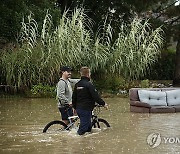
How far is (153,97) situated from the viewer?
16.6 meters

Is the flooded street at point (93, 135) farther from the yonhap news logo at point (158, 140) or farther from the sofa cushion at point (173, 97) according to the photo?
the sofa cushion at point (173, 97)

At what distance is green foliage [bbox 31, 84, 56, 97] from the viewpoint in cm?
2102

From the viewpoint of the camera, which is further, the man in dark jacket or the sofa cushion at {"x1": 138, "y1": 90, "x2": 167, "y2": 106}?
the sofa cushion at {"x1": 138, "y1": 90, "x2": 167, "y2": 106}

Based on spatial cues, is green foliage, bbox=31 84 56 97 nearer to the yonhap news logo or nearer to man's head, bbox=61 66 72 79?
man's head, bbox=61 66 72 79

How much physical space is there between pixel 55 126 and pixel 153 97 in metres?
5.03

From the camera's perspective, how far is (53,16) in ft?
85.1

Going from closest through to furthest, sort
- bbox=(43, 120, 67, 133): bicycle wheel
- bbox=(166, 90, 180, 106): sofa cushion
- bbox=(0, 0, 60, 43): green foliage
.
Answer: bbox=(43, 120, 67, 133): bicycle wheel < bbox=(166, 90, 180, 106): sofa cushion < bbox=(0, 0, 60, 43): green foliage

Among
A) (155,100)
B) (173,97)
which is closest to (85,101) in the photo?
(155,100)

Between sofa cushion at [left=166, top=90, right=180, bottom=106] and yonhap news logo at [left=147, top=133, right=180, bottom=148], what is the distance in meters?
5.51

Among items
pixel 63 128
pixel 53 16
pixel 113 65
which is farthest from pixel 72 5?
pixel 63 128

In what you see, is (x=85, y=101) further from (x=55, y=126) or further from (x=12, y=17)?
(x=12, y=17)

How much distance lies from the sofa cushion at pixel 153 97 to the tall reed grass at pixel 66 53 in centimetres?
570

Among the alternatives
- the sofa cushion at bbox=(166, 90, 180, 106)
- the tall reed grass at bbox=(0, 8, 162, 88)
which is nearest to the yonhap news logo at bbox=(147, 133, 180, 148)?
the sofa cushion at bbox=(166, 90, 180, 106)

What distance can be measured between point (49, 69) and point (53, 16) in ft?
17.8
